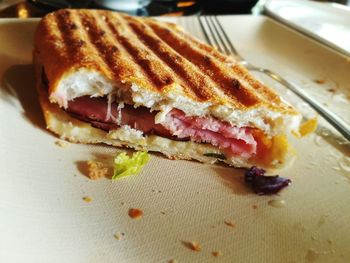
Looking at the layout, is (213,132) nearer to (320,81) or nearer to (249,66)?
(249,66)

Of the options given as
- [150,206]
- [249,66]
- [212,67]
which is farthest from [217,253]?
[249,66]

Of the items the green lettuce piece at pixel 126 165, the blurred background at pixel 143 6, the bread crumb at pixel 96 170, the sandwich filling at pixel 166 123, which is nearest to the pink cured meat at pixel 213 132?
the sandwich filling at pixel 166 123

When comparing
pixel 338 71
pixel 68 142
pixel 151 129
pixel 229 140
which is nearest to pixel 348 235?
pixel 229 140

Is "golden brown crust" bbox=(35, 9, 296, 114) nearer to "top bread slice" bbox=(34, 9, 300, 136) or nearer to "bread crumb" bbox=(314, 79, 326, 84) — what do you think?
"top bread slice" bbox=(34, 9, 300, 136)

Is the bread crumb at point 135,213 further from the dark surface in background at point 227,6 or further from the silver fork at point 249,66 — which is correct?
the dark surface in background at point 227,6

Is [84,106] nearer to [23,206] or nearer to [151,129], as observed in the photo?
[151,129]
